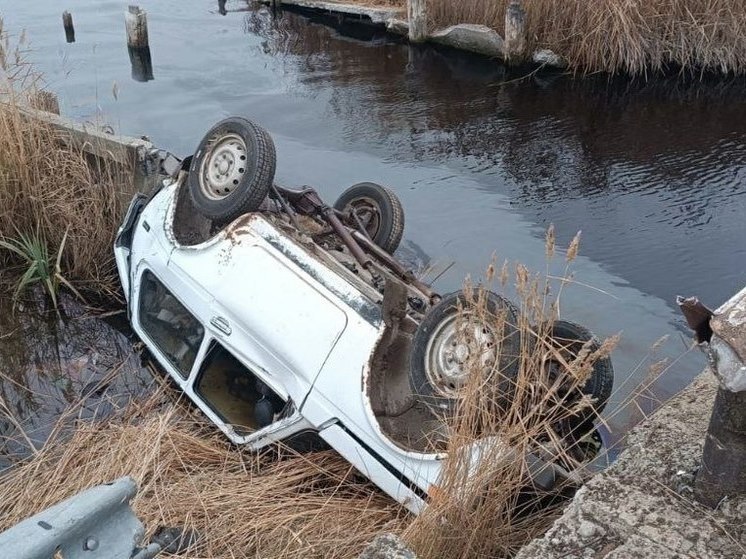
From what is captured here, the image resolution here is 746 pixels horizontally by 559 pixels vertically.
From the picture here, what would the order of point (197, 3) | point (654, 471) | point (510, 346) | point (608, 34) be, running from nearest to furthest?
point (654, 471) < point (510, 346) < point (608, 34) < point (197, 3)

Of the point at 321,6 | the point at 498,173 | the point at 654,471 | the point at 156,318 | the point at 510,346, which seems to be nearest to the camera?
the point at 654,471

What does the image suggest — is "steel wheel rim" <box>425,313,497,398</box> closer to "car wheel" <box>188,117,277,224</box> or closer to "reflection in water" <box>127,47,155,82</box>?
"car wheel" <box>188,117,277,224</box>

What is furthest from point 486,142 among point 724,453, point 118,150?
point 724,453

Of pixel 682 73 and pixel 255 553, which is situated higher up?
pixel 682 73

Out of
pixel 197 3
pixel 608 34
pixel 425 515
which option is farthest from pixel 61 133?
pixel 197 3

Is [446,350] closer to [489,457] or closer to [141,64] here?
[489,457]

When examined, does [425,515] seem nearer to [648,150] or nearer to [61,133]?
[61,133]

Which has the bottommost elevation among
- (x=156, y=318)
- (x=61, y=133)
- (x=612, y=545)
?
(x=156, y=318)

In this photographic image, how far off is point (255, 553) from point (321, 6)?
616 inches

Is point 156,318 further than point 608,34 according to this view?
No

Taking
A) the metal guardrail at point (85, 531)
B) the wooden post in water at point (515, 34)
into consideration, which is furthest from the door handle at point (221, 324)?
the wooden post in water at point (515, 34)

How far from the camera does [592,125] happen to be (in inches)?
454

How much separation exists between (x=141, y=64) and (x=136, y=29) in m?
0.60

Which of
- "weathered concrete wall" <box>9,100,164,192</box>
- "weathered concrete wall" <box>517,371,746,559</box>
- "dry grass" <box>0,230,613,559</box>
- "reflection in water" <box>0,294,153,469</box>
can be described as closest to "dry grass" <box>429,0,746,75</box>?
"weathered concrete wall" <box>9,100,164,192</box>
